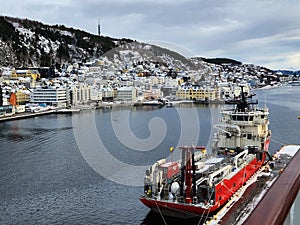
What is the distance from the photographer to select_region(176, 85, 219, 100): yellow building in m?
34.2

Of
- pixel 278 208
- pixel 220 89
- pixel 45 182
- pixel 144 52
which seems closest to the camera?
pixel 278 208

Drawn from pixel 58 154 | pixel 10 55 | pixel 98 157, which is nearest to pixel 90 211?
pixel 98 157

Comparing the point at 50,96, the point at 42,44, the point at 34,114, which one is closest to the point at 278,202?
the point at 34,114

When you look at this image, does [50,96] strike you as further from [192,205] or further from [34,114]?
[192,205]

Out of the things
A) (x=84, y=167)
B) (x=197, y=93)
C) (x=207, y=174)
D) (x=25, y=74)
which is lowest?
(x=84, y=167)

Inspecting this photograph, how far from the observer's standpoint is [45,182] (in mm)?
7660

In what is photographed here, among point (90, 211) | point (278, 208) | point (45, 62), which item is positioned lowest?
point (90, 211)

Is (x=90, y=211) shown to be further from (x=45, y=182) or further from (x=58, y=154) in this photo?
(x=58, y=154)

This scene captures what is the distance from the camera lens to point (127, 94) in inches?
1291

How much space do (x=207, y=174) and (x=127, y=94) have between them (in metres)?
27.2

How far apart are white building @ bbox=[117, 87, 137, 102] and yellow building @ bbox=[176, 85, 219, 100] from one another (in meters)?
5.38

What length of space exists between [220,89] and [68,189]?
31303 mm

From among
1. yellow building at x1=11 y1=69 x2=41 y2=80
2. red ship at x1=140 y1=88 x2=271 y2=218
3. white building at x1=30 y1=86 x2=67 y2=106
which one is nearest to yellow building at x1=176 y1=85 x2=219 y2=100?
white building at x1=30 y1=86 x2=67 y2=106

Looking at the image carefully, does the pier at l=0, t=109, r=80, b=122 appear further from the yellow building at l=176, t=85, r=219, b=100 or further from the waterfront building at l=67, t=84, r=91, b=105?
the yellow building at l=176, t=85, r=219, b=100
